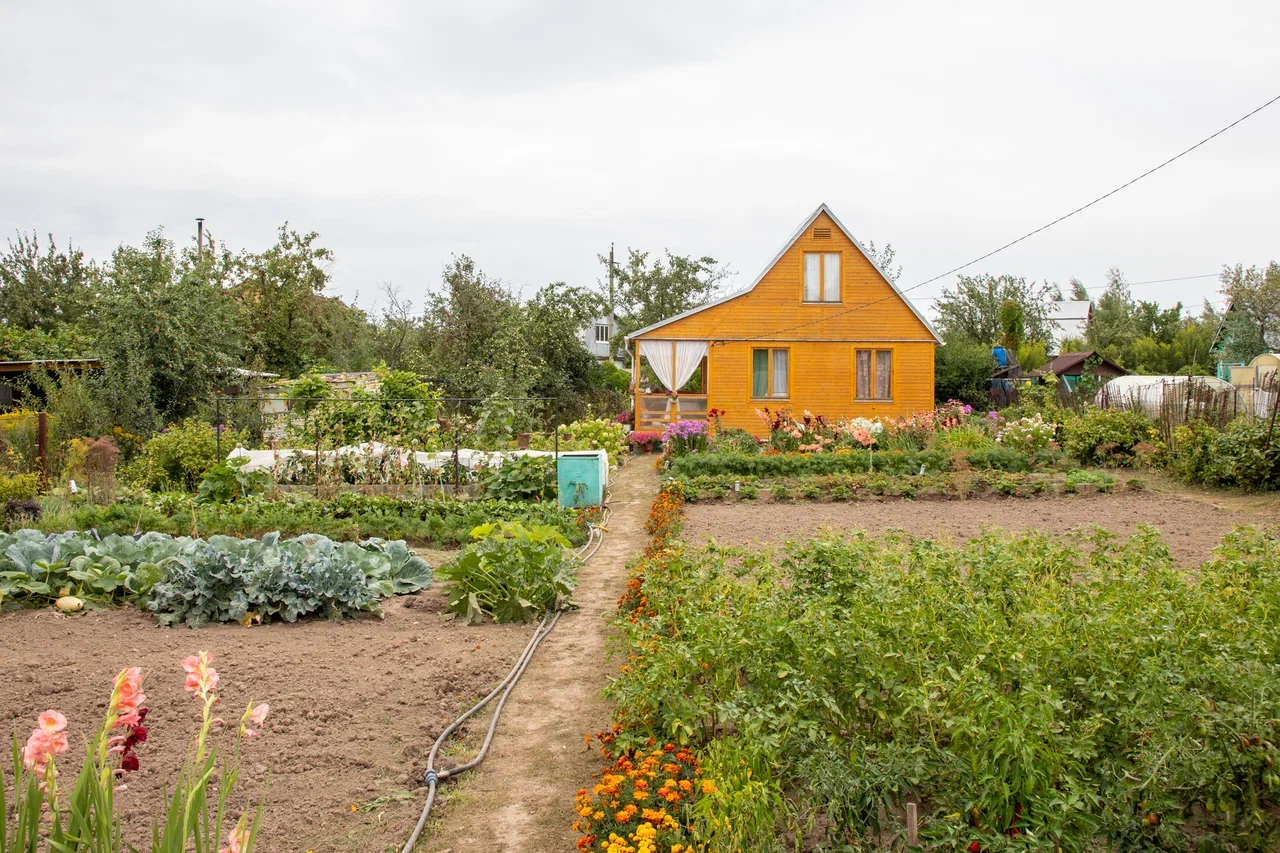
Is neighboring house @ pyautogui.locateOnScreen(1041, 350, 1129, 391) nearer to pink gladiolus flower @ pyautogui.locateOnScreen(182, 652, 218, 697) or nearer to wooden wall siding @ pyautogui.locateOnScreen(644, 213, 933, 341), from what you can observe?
wooden wall siding @ pyautogui.locateOnScreen(644, 213, 933, 341)

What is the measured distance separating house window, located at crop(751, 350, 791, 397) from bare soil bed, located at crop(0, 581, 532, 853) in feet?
55.3

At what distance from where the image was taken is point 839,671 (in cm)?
400

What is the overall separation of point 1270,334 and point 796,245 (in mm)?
23037

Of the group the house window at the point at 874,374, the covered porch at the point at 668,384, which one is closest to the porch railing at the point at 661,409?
the covered porch at the point at 668,384

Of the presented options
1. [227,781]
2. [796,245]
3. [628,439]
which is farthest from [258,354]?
[227,781]

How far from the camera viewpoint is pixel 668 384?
23.5 metres

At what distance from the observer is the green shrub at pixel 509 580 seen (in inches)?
286

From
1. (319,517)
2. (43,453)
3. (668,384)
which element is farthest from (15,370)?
(668,384)

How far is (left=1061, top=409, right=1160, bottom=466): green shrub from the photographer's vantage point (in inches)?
672

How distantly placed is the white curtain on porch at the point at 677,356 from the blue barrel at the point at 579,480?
411 inches

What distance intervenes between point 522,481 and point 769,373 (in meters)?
12.2

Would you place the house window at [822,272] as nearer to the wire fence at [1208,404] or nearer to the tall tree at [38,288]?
the wire fence at [1208,404]

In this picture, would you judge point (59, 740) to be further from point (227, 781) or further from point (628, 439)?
point (628, 439)

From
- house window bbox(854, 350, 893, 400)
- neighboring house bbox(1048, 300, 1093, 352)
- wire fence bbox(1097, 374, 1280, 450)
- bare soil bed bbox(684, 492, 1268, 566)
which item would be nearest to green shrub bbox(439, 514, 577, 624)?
bare soil bed bbox(684, 492, 1268, 566)
